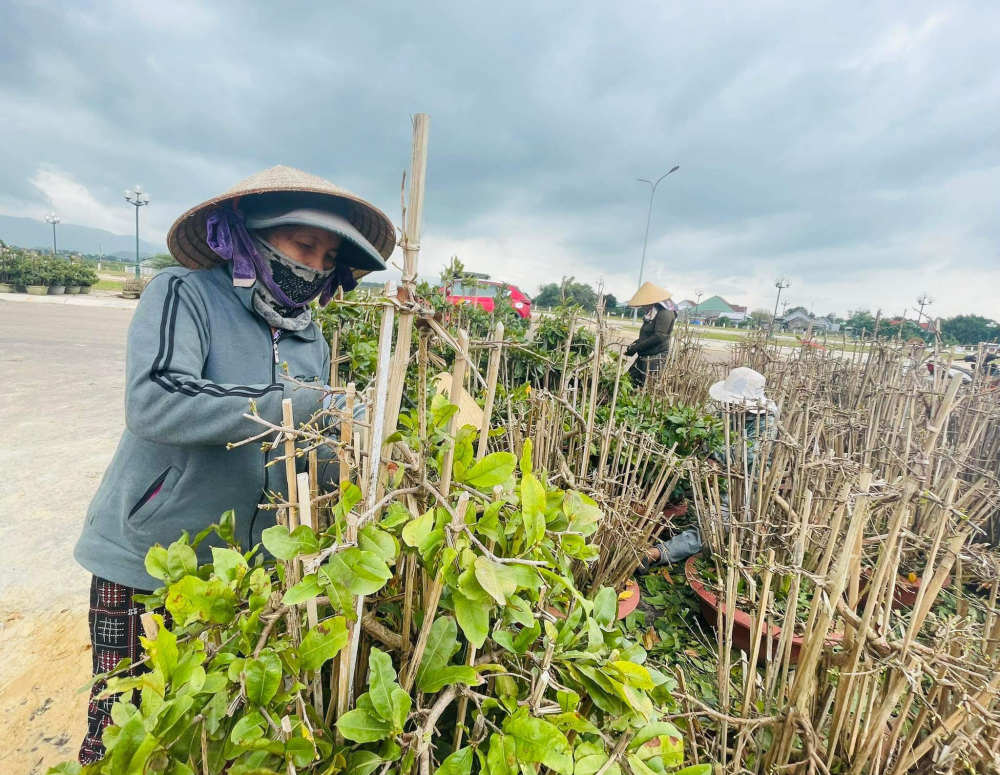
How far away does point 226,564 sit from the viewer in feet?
2.03

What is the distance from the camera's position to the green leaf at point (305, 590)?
49 cm

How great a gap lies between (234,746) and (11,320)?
42.3ft

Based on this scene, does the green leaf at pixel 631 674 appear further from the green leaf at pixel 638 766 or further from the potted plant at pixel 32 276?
the potted plant at pixel 32 276

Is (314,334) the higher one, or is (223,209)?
(223,209)

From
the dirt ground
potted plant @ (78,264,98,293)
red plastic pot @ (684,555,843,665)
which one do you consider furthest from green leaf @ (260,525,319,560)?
potted plant @ (78,264,98,293)

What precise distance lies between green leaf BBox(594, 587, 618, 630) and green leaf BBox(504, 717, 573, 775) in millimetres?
233

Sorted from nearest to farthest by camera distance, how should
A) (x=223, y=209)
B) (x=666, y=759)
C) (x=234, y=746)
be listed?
(x=234, y=746), (x=666, y=759), (x=223, y=209)

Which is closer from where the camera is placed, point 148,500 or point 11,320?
point 148,500

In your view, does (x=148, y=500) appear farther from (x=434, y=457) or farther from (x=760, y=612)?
(x=760, y=612)

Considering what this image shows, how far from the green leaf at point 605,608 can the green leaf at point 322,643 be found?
420mm

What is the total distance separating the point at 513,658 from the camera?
0.68 meters

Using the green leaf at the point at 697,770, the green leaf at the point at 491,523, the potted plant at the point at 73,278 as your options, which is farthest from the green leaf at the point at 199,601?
the potted plant at the point at 73,278

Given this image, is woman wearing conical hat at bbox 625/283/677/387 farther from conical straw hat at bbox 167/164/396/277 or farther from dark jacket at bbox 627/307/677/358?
conical straw hat at bbox 167/164/396/277

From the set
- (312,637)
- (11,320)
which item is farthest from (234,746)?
(11,320)
